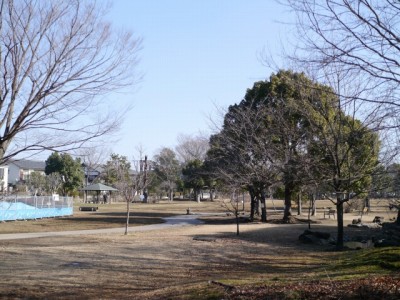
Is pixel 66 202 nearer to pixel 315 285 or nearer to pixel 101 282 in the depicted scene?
pixel 101 282

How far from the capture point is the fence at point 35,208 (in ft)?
135

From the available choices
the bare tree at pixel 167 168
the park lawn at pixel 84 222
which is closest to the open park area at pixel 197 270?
the park lawn at pixel 84 222

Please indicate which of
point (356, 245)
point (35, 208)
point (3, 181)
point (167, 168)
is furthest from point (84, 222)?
point (167, 168)

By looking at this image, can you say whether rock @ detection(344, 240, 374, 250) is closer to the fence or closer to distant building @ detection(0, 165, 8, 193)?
distant building @ detection(0, 165, 8, 193)

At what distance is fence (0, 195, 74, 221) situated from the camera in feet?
135

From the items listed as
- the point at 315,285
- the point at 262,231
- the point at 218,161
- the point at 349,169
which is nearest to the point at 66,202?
the point at 218,161

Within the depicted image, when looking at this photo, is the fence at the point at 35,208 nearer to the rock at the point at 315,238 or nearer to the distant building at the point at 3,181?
the distant building at the point at 3,181

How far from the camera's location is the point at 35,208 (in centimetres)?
4488

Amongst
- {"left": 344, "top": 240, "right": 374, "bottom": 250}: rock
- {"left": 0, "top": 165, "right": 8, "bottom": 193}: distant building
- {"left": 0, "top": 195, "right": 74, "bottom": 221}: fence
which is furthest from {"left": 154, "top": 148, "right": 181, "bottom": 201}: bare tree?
{"left": 344, "top": 240, "right": 374, "bottom": 250}: rock

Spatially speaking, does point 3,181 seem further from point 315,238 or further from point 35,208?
point 35,208

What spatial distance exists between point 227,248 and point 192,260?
4193 millimetres

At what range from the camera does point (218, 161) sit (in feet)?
129

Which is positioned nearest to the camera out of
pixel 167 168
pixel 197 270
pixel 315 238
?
pixel 197 270

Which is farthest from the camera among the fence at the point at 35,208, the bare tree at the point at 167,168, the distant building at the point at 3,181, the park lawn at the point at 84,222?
the bare tree at the point at 167,168
